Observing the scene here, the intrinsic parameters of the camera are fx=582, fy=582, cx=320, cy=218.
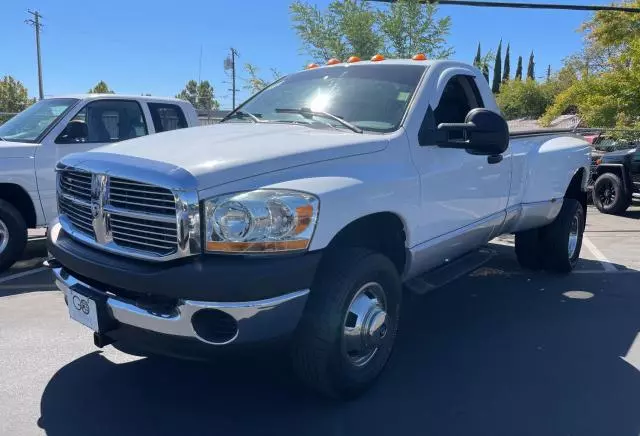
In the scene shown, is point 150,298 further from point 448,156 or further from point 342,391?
point 448,156

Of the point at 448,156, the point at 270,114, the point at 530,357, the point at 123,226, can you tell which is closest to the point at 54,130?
the point at 270,114

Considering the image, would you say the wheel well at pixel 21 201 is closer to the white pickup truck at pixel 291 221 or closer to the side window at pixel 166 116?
the side window at pixel 166 116

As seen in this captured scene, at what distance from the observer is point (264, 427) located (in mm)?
3117

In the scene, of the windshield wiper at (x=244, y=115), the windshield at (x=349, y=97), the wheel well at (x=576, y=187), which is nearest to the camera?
the windshield at (x=349, y=97)

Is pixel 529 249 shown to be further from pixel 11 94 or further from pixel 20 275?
pixel 11 94

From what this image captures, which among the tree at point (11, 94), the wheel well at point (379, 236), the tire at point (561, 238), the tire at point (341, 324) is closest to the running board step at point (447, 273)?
the wheel well at point (379, 236)

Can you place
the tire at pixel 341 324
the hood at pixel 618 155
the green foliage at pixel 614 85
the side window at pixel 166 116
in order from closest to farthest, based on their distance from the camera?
the tire at pixel 341 324 → the side window at pixel 166 116 → the hood at pixel 618 155 → the green foliage at pixel 614 85

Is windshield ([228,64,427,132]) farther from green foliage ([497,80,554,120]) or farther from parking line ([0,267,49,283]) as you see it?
green foliage ([497,80,554,120])

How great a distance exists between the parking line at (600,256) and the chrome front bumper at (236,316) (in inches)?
208

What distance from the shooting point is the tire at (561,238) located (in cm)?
613

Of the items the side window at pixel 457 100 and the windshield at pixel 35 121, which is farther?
the windshield at pixel 35 121

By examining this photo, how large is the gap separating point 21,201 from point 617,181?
36.1 feet

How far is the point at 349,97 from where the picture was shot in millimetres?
4094

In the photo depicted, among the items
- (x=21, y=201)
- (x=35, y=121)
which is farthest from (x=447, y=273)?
(x=35, y=121)
